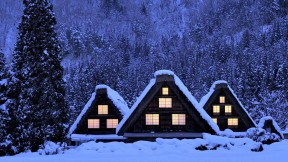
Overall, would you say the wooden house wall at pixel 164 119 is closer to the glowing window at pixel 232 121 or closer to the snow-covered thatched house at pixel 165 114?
the snow-covered thatched house at pixel 165 114

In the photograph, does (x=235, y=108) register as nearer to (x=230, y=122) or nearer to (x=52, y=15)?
(x=230, y=122)

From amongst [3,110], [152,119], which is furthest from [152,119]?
[3,110]

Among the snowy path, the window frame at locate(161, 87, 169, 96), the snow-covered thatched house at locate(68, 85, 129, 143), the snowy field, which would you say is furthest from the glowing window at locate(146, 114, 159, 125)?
the snowy path

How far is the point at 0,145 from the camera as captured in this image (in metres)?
26.1

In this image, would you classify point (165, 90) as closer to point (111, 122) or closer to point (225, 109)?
point (111, 122)

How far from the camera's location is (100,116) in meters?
43.3

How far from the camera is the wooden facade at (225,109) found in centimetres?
4816

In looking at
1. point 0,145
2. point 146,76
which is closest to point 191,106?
point 0,145

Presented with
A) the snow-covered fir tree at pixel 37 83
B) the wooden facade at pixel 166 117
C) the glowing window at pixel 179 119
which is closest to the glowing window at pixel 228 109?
the wooden facade at pixel 166 117

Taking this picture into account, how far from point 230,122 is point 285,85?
4647cm

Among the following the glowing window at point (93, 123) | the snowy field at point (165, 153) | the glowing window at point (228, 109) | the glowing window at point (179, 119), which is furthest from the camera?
the glowing window at point (228, 109)

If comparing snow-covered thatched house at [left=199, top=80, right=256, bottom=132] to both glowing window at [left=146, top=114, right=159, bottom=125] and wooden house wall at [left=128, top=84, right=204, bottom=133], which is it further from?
glowing window at [left=146, top=114, right=159, bottom=125]

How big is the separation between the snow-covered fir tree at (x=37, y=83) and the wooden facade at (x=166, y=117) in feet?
30.8

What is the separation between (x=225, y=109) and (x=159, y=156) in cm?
3514
